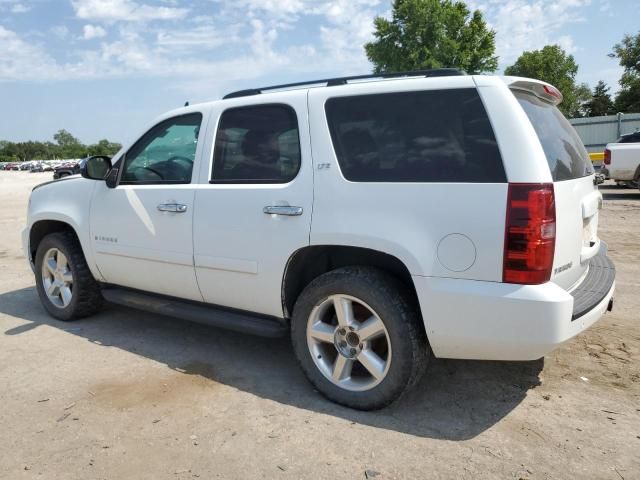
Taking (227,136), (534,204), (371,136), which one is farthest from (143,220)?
(534,204)

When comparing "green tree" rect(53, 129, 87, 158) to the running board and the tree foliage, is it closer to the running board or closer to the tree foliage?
the tree foliage

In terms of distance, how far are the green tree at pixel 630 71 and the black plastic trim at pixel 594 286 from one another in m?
56.4

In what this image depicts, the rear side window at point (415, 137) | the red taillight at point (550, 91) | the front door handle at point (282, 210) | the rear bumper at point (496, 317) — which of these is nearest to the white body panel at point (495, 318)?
the rear bumper at point (496, 317)

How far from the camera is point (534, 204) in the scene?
2.65 metres

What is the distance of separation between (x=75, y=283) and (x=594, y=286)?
422 cm

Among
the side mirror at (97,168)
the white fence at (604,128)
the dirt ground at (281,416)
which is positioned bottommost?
the dirt ground at (281,416)

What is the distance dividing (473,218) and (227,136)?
6.37 feet

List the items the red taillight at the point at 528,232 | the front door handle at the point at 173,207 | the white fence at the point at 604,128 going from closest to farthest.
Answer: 1. the red taillight at the point at 528,232
2. the front door handle at the point at 173,207
3. the white fence at the point at 604,128

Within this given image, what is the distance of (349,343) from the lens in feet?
Result: 10.8

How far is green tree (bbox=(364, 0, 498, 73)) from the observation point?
4334cm

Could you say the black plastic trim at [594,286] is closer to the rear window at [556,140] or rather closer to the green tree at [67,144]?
the rear window at [556,140]

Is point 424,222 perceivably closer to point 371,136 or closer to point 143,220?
point 371,136

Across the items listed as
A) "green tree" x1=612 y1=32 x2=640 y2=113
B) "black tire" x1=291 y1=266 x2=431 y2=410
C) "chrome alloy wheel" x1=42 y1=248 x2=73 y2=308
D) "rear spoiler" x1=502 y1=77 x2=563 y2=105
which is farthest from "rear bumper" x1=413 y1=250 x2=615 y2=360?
"green tree" x1=612 y1=32 x2=640 y2=113

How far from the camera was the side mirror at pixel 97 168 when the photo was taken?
4.50m
